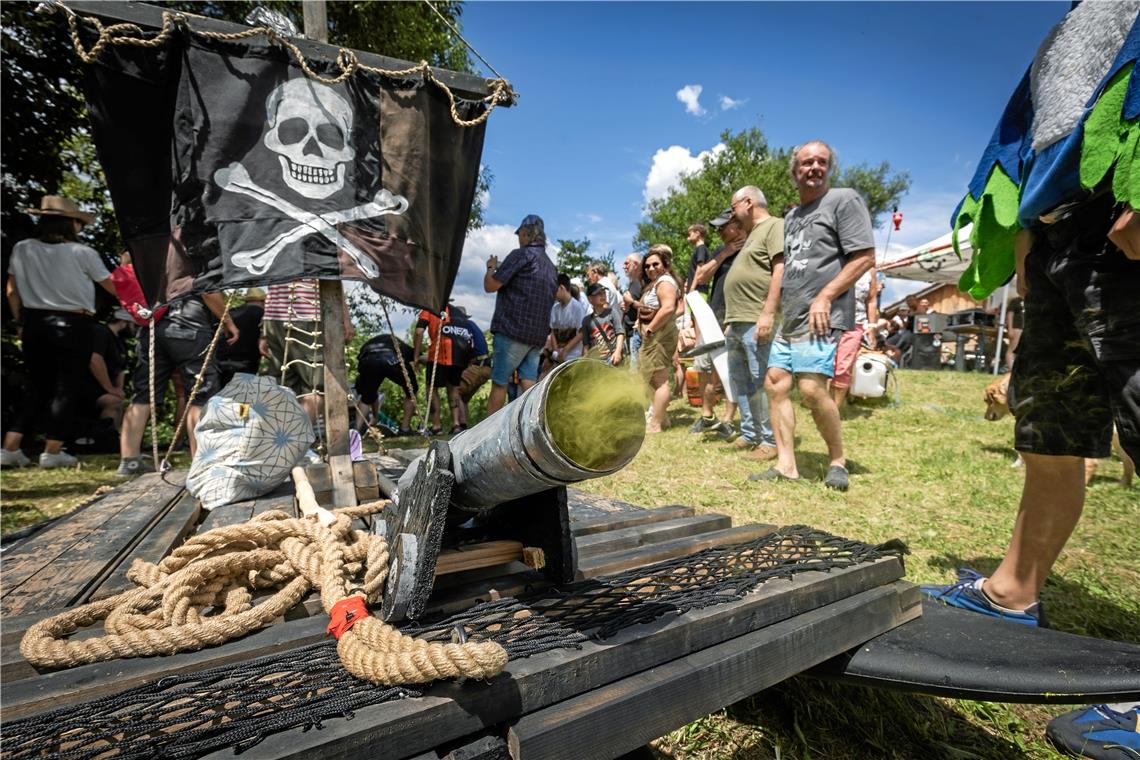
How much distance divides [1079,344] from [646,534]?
1.55 metres

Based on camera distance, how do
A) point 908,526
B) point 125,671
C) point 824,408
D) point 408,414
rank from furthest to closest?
1. point 408,414
2. point 824,408
3. point 908,526
4. point 125,671

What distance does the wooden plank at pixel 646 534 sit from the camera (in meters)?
1.85

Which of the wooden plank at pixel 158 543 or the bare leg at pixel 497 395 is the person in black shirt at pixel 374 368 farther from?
the wooden plank at pixel 158 543

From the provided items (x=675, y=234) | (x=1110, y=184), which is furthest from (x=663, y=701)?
(x=675, y=234)

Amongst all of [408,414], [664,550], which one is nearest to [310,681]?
[664,550]

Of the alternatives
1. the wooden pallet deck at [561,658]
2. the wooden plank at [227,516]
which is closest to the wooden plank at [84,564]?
the wooden pallet deck at [561,658]

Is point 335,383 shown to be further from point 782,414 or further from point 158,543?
point 782,414

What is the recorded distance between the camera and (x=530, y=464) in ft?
3.44

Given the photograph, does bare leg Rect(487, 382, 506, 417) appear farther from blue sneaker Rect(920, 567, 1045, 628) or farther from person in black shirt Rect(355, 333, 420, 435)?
blue sneaker Rect(920, 567, 1045, 628)

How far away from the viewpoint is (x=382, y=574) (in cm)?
139

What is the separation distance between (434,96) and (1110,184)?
134 inches

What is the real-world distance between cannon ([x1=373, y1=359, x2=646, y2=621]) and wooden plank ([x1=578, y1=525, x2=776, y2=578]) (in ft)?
0.64

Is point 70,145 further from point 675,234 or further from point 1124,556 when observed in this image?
point 675,234

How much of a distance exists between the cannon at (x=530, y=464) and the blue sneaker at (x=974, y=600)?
1.59 metres
